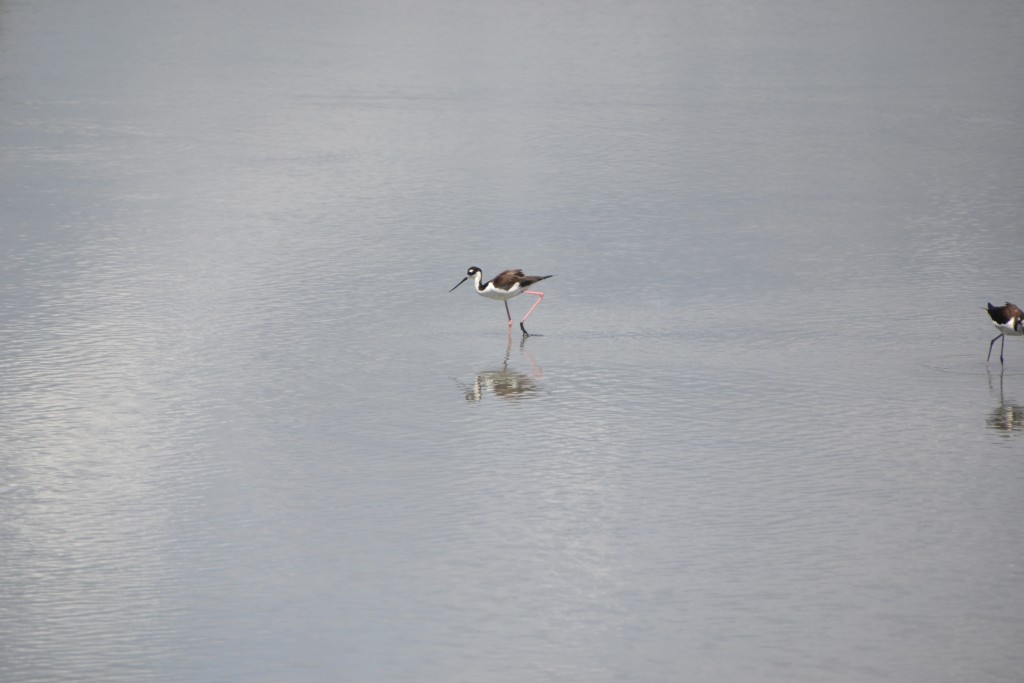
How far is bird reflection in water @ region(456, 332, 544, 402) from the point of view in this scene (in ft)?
41.2

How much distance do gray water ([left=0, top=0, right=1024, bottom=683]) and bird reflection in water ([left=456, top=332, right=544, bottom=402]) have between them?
6cm

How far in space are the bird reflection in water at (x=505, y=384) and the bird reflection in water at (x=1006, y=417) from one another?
355 cm

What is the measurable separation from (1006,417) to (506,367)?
4.16m

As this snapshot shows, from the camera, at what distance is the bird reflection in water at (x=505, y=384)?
1257cm

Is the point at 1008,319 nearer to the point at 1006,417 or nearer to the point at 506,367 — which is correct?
the point at 1006,417

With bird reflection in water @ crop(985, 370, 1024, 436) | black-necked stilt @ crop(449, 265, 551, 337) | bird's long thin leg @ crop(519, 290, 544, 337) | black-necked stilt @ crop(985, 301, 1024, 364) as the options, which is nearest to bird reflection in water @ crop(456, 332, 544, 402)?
bird's long thin leg @ crop(519, 290, 544, 337)

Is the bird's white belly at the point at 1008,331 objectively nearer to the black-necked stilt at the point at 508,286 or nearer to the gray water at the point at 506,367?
the gray water at the point at 506,367

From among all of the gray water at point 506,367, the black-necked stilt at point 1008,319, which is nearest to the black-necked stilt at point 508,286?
the gray water at point 506,367

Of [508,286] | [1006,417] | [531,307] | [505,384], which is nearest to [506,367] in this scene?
Answer: [505,384]

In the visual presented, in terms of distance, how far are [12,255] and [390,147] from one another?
646cm

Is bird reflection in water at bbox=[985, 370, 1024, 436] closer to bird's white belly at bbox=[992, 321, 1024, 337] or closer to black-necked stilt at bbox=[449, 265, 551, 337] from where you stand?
bird's white belly at bbox=[992, 321, 1024, 337]

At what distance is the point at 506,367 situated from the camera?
13.4m

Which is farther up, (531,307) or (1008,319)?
(531,307)

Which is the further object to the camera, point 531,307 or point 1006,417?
point 531,307
